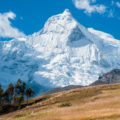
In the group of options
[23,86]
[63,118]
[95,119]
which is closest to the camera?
[95,119]

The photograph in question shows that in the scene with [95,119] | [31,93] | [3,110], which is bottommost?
[95,119]

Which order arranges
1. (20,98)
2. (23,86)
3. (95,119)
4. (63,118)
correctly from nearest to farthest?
(95,119)
(63,118)
(20,98)
(23,86)

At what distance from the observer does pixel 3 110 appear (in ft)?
309

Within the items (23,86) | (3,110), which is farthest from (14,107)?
(23,86)

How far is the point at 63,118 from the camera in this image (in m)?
26.6

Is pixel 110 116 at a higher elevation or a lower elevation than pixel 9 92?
lower

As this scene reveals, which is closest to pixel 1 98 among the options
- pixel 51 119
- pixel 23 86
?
pixel 23 86

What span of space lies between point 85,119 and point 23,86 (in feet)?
268

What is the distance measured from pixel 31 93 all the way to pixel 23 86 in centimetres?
459

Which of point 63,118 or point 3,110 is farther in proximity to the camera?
point 3,110

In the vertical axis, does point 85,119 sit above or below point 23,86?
below

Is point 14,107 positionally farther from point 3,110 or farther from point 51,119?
point 51,119

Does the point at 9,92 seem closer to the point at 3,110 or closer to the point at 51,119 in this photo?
the point at 3,110

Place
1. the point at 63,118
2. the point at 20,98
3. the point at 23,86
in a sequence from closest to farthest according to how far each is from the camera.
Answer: the point at 63,118 < the point at 20,98 < the point at 23,86
